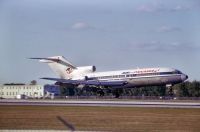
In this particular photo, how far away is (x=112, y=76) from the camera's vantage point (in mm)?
72250

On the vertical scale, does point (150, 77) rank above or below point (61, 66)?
below

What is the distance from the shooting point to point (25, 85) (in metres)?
135

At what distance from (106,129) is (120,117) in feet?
22.0

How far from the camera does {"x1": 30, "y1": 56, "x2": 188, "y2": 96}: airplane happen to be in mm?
66375

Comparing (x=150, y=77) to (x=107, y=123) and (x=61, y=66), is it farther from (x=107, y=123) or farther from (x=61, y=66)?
(x=107, y=123)

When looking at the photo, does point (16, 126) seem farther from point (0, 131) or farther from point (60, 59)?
point (60, 59)

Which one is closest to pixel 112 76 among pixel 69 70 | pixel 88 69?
pixel 88 69

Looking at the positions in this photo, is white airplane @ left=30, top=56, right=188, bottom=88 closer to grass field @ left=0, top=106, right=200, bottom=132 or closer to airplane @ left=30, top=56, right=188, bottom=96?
airplane @ left=30, top=56, right=188, bottom=96

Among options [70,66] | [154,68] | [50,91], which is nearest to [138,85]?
[154,68]

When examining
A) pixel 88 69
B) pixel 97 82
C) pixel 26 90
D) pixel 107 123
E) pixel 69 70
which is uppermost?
pixel 69 70

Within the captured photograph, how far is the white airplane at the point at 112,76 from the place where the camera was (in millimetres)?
66375

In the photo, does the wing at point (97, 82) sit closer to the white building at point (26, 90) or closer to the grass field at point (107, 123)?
the grass field at point (107, 123)

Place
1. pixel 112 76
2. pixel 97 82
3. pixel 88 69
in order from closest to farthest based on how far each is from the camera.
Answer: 1. pixel 112 76
2. pixel 97 82
3. pixel 88 69

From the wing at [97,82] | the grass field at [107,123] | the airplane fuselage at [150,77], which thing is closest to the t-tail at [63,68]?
the wing at [97,82]
